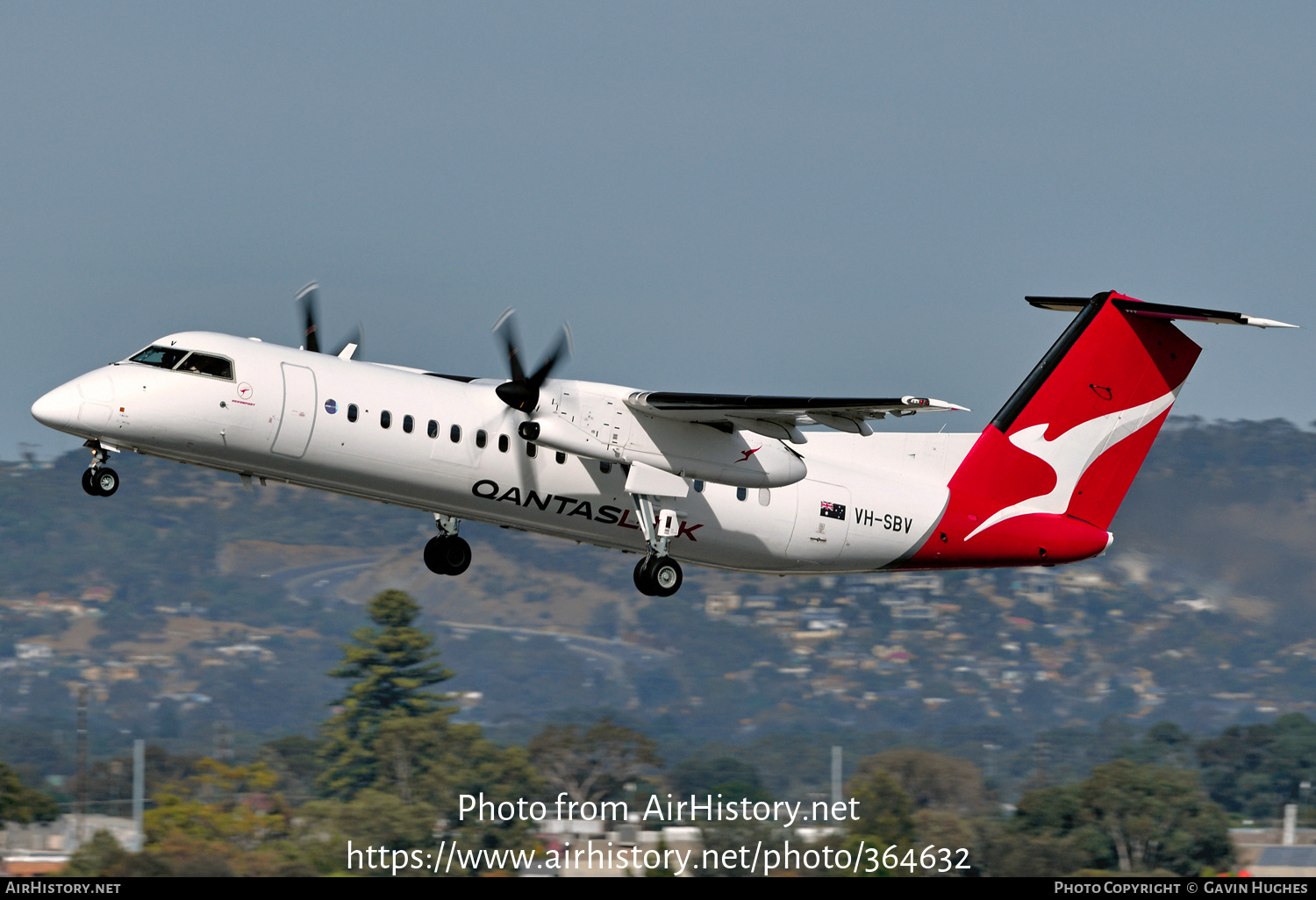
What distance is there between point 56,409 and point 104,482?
1.12m

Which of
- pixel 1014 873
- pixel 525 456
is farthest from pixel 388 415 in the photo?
pixel 1014 873

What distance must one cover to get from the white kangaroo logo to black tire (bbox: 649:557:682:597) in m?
4.88

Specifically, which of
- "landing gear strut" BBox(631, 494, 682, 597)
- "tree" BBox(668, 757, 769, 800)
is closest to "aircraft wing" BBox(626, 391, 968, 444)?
"landing gear strut" BBox(631, 494, 682, 597)

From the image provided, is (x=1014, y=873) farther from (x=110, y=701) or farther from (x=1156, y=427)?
(x=110, y=701)

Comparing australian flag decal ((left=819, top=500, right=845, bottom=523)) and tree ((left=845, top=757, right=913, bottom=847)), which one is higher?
australian flag decal ((left=819, top=500, right=845, bottom=523))

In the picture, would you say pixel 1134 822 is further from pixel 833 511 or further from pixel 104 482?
pixel 104 482

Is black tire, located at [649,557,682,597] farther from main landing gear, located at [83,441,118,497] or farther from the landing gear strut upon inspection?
main landing gear, located at [83,441,118,497]

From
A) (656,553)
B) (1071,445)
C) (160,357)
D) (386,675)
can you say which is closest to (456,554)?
(656,553)

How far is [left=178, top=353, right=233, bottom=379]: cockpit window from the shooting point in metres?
17.0

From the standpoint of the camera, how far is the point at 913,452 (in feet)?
70.2

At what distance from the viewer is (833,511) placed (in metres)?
20.4

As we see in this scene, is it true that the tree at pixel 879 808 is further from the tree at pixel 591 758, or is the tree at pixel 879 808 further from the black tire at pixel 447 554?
the black tire at pixel 447 554

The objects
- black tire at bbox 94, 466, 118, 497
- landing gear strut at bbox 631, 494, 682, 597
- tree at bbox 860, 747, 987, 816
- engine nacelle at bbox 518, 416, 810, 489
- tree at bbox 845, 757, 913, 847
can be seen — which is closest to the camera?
black tire at bbox 94, 466, 118, 497

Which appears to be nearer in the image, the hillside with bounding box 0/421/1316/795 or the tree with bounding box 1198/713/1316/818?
the tree with bounding box 1198/713/1316/818
